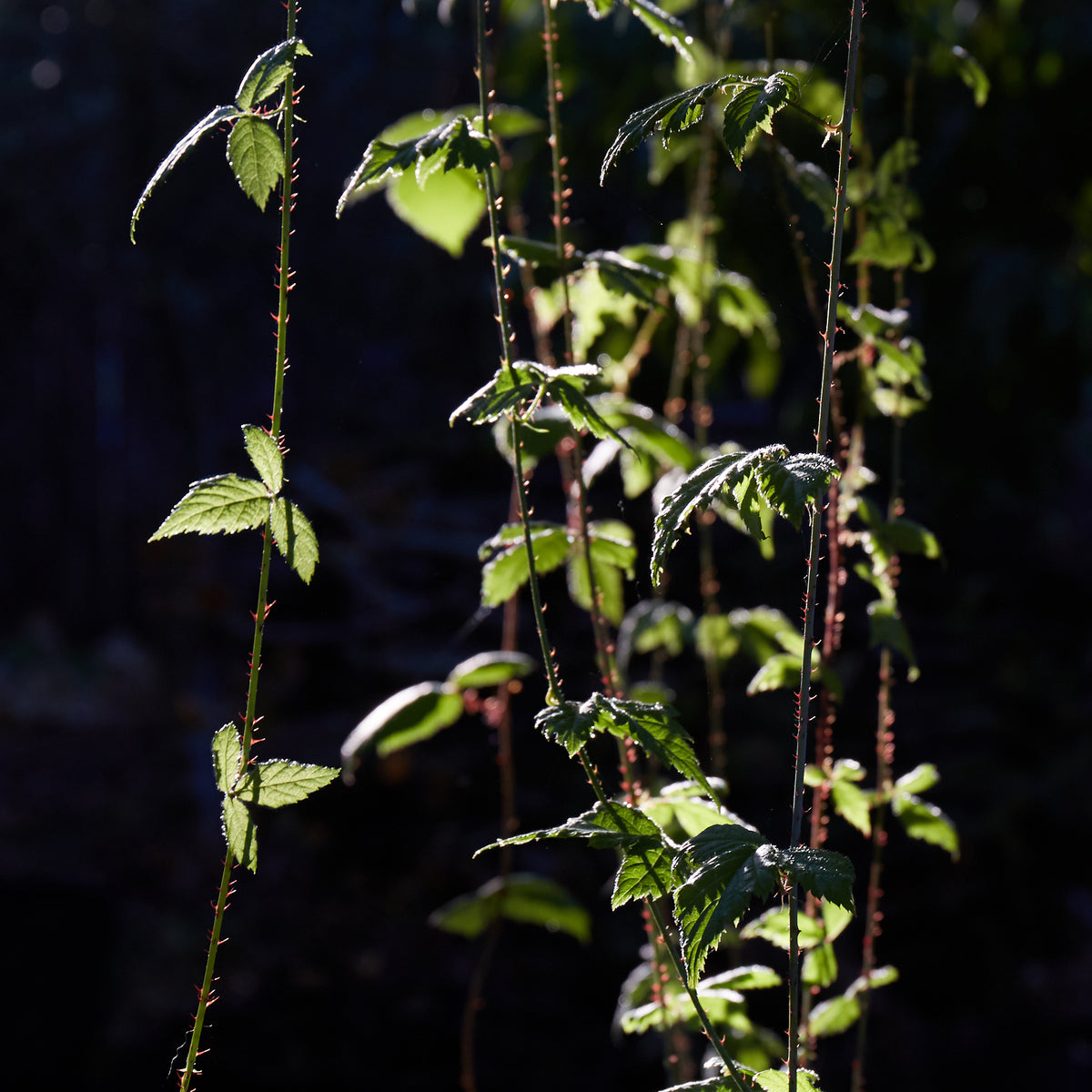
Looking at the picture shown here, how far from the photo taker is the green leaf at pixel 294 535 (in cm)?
46

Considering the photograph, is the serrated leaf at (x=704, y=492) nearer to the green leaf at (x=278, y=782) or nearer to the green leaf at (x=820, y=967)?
the green leaf at (x=278, y=782)

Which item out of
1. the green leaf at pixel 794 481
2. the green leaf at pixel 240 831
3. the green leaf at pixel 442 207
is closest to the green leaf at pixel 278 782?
the green leaf at pixel 240 831

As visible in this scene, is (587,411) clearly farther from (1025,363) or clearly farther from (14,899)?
(14,899)

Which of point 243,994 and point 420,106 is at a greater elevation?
point 420,106

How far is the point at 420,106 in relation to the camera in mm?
3598

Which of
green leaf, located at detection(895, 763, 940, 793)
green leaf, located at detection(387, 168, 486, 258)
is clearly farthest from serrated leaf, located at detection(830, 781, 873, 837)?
green leaf, located at detection(387, 168, 486, 258)

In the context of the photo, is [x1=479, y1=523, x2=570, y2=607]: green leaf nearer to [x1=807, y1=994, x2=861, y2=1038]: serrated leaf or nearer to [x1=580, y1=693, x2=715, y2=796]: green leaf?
[x1=580, y1=693, x2=715, y2=796]: green leaf

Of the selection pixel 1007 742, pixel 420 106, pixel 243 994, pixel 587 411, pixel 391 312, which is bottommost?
pixel 243 994

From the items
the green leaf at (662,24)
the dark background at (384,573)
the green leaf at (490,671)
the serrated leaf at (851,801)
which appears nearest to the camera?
the green leaf at (662,24)

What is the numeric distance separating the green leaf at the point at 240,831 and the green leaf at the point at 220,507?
0.39 feet

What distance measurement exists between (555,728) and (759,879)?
105 millimetres

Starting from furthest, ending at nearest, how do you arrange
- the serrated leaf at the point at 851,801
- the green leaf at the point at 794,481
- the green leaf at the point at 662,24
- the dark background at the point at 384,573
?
the dark background at the point at 384,573 → the serrated leaf at the point at 851,801 → the green leaf at the point at 662,24 → the green leaf at the point at 794,481

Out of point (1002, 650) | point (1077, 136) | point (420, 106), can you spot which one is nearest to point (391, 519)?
point (420, 106)

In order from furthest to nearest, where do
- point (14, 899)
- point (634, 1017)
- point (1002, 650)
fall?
point (1002, 650), point (14, 899), point (634, 1017)
